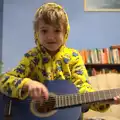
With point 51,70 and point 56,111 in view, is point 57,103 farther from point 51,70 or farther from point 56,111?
point 51,70

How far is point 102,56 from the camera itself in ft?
9.29

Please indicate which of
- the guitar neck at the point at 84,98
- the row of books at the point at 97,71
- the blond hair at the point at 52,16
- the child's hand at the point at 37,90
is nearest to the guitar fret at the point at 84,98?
the guitar neck at the point at 84,98

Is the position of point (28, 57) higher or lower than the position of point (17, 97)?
higher

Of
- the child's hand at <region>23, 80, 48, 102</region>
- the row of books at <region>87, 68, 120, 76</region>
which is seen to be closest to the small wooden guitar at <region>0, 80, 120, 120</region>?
the child's hand at <region>23, 80, 48, 102</region>

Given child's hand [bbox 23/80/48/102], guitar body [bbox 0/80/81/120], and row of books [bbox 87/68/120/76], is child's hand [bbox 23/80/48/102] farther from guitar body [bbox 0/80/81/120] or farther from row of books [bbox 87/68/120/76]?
row of books [bbox 87/68/120/76]

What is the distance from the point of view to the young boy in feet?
3.26

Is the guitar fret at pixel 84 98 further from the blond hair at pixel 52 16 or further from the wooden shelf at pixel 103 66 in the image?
the wooden shelf at pixel 103 66

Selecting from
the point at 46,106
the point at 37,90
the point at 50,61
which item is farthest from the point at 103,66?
the point at 37,90

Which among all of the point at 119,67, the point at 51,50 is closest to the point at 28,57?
the point at 51,50

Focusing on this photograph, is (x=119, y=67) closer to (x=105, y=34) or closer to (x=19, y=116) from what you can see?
(x=105, y=34)

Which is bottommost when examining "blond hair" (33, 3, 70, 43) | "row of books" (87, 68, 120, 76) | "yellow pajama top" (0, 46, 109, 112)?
"yellow pajama top" (0, 46, 109, 112)

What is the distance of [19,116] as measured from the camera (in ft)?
3.25

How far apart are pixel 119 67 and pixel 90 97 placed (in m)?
2.09

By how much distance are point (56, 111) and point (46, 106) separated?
4cm
